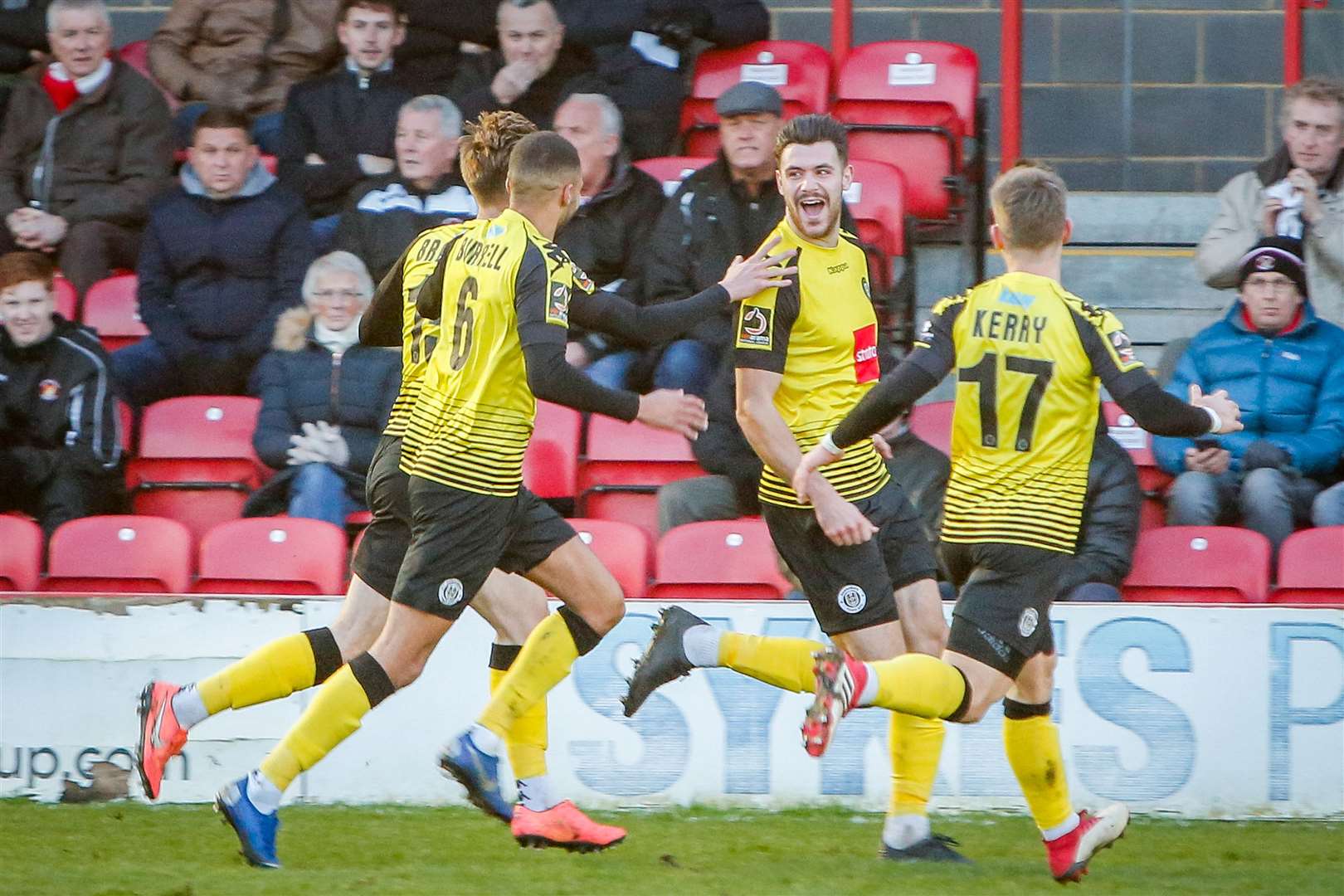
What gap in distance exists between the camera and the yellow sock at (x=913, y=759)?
527 centimetres

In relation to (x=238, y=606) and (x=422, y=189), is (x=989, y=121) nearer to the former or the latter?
(x=422, y=189)

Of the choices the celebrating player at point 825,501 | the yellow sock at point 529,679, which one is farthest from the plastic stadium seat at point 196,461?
the celebrating player at point 825,501

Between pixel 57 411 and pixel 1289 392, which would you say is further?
pixel 57 411

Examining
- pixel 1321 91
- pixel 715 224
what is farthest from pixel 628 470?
pixel 1321 91

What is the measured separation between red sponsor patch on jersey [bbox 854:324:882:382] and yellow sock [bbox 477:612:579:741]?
112 centimetres

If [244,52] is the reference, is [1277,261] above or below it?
below

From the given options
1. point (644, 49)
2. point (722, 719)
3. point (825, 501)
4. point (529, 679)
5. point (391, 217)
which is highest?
point (644, 49)

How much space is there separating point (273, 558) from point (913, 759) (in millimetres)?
2820

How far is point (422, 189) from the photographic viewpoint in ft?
26.6

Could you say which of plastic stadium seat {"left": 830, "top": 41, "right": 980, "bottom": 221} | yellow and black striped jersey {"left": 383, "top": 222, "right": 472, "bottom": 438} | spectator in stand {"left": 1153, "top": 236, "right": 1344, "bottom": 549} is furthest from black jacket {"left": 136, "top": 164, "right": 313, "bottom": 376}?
spectator in stand {"left": 1153, "top": 236, "right": 1344, "bottom": 549}

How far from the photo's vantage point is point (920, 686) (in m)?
4.83

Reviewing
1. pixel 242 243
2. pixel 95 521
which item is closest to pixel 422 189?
pixel 242 243

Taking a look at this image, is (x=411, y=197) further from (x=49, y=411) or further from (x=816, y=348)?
(x=816, y=348)

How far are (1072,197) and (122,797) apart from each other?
5547 mm
